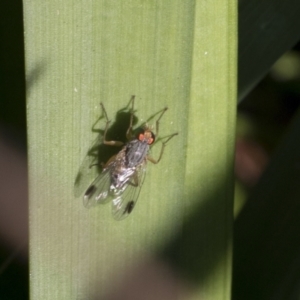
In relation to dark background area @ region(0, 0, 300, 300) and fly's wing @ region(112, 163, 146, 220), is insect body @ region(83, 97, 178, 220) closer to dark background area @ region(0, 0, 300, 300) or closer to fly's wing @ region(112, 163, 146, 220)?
fly's wing @ region(112, 163, 146, 220)

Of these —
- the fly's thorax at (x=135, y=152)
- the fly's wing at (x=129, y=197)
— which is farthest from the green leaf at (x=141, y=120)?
the fly's thorax at (x=135, y=152)

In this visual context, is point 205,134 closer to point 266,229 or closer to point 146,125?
point 146,125

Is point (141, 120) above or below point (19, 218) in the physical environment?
above

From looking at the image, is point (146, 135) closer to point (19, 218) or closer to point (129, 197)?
point (129, 197)

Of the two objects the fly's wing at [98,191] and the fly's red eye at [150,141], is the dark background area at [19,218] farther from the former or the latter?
the fly's red eye at [150,141]

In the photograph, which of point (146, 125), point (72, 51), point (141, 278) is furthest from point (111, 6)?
point (141, 278)

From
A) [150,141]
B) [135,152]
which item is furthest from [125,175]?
[150,141]
